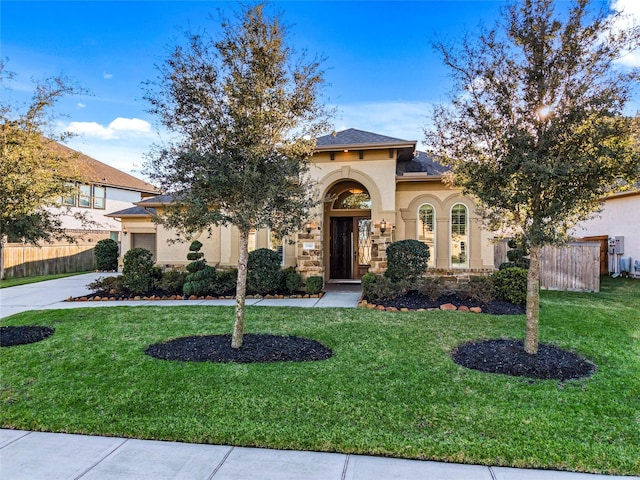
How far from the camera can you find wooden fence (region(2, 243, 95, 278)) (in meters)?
18.3

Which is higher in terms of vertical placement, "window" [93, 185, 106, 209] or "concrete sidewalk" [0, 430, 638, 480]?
"window" [93, 185, 106, 209]

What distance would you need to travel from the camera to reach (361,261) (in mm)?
14539

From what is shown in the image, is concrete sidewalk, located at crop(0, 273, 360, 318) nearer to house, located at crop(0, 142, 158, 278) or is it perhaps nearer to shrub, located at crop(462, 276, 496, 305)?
shrub, located at crop(462, 276, 496, 305)

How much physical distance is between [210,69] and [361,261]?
10117 mm

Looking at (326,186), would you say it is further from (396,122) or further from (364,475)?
(364,475)

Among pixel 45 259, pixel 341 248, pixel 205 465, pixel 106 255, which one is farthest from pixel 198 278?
pixel 45 259

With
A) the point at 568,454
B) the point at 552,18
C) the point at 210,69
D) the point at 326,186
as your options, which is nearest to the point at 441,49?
the point at 552,18

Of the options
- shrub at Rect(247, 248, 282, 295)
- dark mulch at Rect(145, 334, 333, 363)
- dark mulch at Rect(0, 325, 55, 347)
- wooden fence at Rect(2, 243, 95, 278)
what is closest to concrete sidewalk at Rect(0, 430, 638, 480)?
dark mulch at Rect(145, 334, 333, 363)

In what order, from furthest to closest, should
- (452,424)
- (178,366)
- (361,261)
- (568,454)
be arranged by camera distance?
(361,261), (178,366), (452,424), (568,454)

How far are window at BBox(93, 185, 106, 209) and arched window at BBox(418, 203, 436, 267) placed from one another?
2037 centimetres

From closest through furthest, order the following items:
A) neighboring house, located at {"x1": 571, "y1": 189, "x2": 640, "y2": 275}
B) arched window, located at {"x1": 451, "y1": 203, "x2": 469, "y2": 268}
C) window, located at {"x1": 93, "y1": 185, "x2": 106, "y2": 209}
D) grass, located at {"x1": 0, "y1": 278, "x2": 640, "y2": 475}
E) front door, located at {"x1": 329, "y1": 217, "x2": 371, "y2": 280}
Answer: grass, located at {"x1": 0, "y1": 278, "x2": 640, "y2": 475}
arched window, located at {"x1": 451, "y1": 203, "x2": 469, "y2": 268}
neighboring house, located at {"x1": 571, "y1": 189, "x2": 640, "y2": 275}
front door, located at {"x1": 329, "y1": 217, "x2": 371, "y2": 280}
window, located at {"x1": 93, "y1": 185, "x2": 106, "y2": 209}

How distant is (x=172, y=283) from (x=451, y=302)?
8095 mm

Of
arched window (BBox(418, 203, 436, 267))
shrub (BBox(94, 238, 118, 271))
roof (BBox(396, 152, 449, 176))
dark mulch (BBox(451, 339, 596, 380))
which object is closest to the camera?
dark mulch (BBox(451, 339, 596, 380))

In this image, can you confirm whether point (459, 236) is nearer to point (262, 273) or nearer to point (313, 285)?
point (313, 285)
